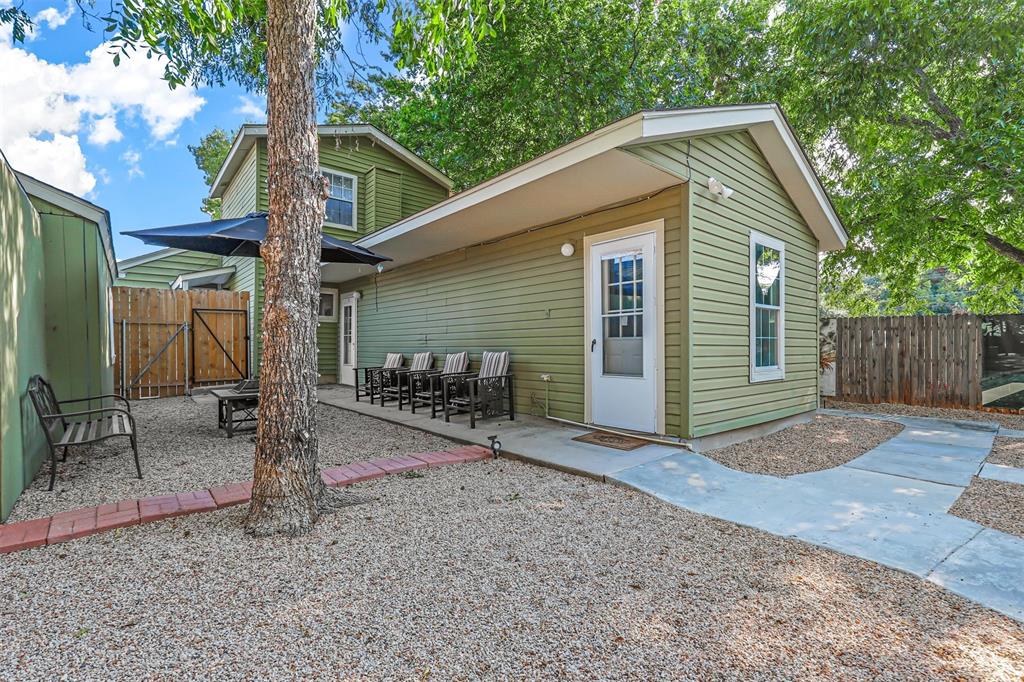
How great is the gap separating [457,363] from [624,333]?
9.60 feet

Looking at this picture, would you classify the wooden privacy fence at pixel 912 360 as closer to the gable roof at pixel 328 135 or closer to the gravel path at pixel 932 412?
the gravel path at pixel 932 412

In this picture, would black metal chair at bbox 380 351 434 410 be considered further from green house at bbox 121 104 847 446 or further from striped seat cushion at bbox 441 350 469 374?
striped seat cushion at bbox 441 350 469 374

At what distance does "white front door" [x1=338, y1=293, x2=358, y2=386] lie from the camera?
1055cm

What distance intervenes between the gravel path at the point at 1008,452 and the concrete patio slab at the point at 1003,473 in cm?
20

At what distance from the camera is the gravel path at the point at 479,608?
5.34ft

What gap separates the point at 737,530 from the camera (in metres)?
2.83

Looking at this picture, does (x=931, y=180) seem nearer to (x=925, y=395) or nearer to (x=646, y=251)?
(x=925, y=395)

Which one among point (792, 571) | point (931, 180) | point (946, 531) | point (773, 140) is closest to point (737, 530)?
point (792, 571)

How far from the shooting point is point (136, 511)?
2.92 metres

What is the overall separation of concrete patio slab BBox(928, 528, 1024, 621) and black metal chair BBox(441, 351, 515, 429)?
415 cm

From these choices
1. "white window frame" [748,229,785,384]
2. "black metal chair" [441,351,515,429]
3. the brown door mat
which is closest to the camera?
the brown door mat

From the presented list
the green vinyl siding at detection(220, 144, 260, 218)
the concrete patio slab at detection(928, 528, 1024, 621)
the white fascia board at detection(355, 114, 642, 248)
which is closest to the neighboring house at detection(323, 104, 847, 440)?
the white fascia board at detection(355, 114, 642, 248)

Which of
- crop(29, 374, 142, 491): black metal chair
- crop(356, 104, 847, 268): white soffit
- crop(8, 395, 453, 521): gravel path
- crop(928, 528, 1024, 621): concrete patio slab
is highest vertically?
crop(356, 104, 847, 268): white soffit

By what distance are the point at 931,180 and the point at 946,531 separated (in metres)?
8.36
